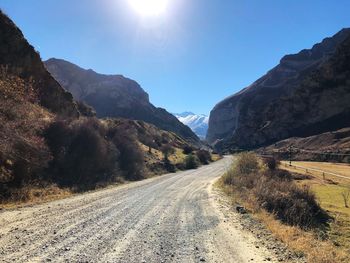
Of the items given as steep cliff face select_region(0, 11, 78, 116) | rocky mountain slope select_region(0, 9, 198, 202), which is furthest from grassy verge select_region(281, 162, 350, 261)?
steep cliff face select_region(0, 11, 78, 116)

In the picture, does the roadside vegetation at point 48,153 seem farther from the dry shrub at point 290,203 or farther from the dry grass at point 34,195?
the dry shrub at point 290,203

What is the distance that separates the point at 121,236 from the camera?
Result: 1395 cm

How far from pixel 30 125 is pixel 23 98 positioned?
2.07 m

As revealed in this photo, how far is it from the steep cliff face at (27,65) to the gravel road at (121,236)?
26.5 m

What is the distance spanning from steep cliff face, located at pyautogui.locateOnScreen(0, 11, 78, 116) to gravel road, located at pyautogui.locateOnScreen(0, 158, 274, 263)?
26514mm

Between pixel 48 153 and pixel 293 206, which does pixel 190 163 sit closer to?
pixel 48 153

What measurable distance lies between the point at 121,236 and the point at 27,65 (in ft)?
127

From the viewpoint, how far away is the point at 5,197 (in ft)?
75.7

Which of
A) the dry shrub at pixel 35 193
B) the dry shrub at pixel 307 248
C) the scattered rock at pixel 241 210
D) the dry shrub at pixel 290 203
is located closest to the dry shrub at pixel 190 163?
the dry shrub at pixel 290 203

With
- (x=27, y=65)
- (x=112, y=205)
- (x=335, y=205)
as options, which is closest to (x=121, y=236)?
(x=112, y=205)

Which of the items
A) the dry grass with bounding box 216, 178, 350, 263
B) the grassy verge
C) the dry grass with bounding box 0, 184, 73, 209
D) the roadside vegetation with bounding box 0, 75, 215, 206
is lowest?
the grassy verge

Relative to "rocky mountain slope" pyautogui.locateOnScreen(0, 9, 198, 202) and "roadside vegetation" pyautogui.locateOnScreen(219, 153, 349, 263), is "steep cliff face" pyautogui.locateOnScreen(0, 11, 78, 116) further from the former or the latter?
"roadside vegetation" pyautogui.locateOnScreen(219, 153, 349, 263)

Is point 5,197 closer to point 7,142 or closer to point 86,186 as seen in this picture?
point 7,142

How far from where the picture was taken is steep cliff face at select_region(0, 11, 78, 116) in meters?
44.0
